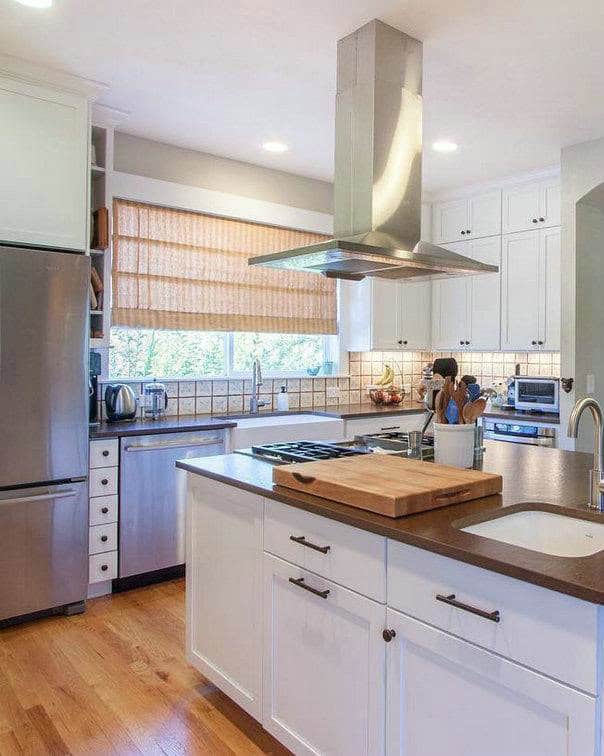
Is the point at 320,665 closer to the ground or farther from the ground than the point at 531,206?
closer to the ground

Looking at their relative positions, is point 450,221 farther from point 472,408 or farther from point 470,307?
point 472,408

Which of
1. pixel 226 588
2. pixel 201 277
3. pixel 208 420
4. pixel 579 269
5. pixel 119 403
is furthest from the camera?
pixel 201 277

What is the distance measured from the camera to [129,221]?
3.72m

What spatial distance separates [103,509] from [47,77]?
219 centimetres

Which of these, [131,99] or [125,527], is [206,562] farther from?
[131,99]

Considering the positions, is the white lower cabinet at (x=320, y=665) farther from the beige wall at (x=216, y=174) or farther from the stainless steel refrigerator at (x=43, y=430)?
the beige wall at (x=216, y=174)

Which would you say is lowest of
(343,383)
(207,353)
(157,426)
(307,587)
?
(307,587)

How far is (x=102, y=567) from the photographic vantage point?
10.3 ft

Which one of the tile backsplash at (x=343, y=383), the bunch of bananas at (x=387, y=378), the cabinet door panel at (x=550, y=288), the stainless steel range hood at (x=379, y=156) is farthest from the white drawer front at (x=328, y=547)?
the bunch of bananas at (x=387, y=378)

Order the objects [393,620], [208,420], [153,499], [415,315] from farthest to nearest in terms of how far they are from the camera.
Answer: [415,315]
[208,420]
[153,499]
[393,620]

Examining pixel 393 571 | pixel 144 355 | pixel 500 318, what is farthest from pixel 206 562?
pixel 500 318

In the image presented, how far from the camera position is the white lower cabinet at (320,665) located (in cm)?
151

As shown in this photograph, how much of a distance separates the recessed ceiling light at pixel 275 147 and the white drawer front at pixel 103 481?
2.26 meters

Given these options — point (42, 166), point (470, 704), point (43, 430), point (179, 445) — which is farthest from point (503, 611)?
point (42, 166)
